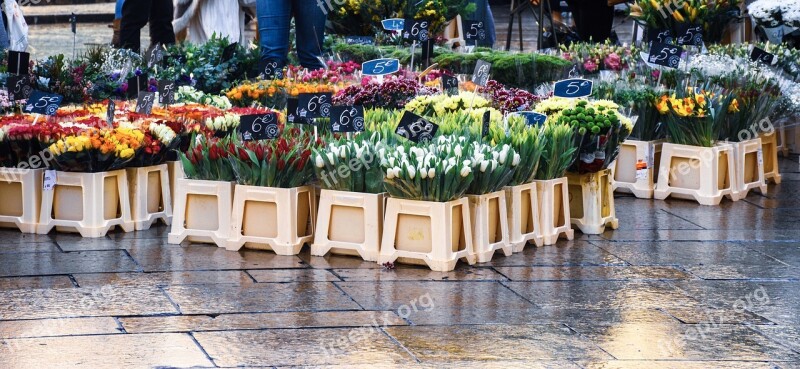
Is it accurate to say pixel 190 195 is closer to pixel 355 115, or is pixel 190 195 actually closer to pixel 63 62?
pixel 355 115

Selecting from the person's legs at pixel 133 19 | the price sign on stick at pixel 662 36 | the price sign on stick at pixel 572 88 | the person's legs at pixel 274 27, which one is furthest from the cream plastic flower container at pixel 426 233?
the person's legs at pixel 133 19

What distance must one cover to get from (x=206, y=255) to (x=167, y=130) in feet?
3.03

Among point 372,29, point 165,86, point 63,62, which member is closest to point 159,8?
point 372,29

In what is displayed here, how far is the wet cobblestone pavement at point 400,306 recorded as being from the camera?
13.7 feet

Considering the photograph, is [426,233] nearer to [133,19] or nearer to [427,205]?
[427,205]

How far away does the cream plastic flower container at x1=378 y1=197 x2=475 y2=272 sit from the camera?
5418 mm

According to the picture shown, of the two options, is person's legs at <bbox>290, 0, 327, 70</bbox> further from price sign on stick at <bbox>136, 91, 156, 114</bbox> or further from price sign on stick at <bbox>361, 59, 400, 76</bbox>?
price sign on stick at <bbox>136, 91, 156, 114</bbox>

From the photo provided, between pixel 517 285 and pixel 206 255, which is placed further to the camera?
pixel 206 255

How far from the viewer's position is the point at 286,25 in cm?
840

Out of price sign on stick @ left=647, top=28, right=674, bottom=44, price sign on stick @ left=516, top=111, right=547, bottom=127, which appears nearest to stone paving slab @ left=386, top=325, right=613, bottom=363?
price sign on stick @ left=516, top=111, right=547, bottom=127

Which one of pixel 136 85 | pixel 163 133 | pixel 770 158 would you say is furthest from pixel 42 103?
pixel 770 158

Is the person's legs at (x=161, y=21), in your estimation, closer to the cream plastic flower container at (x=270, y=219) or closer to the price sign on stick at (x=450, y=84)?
the price sign on stick at (x=450, y=84)

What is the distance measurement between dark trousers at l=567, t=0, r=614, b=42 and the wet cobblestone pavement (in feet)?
19.4

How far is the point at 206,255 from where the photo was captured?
5699mm
